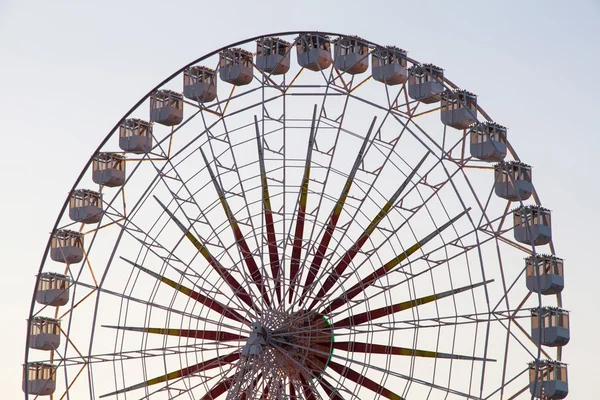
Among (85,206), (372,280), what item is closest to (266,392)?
(372,280)

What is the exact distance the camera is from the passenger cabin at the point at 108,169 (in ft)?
172

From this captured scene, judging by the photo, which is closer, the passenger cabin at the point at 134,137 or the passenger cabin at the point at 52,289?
the passenger cabin at the point at 134,137

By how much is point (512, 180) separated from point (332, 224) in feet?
15.1

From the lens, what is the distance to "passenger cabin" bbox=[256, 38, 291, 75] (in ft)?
163

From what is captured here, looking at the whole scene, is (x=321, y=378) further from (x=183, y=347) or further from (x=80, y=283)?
(x=80, y=283)

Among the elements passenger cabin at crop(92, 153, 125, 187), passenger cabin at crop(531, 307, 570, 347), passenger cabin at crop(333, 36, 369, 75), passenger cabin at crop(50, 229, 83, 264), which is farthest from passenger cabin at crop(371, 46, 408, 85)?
passenger cabin at crop(50, 229, 83, 264)

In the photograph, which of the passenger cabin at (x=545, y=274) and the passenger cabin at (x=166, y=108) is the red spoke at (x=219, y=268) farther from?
the passenger cabin at (x=545, y=274)

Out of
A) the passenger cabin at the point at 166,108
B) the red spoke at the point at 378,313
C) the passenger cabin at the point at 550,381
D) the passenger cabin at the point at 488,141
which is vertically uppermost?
the passenger cabin at the point at 166,108

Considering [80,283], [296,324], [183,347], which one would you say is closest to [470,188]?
[296,324]

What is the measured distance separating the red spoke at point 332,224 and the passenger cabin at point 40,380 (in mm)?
8834

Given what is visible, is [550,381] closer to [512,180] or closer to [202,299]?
[512,180]

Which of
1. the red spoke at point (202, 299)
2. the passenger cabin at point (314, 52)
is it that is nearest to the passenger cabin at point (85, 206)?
the red spoke at point (202, 299)

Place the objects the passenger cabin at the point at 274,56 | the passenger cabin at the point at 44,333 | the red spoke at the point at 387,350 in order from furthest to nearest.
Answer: the passenger cabin at the point at 44,333 < the passenger cabin at the point at 274,56 < the red spoke at the point at 387,350

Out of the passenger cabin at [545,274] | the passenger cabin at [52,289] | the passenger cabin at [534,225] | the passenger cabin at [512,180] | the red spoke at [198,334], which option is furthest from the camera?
the passenger cabin at [52,289]
